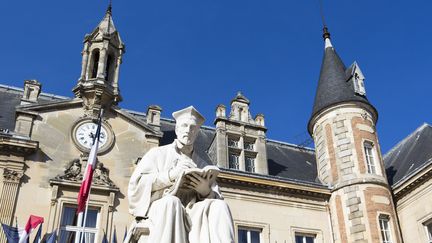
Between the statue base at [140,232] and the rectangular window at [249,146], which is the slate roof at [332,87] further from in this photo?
the statue base at [140,232]

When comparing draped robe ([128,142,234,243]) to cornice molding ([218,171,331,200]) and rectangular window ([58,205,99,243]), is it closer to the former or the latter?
rectangular window ([58,205,99,243])

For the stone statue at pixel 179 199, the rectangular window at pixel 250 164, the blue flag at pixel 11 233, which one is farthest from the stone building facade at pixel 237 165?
the stone statue at pixel 179 199

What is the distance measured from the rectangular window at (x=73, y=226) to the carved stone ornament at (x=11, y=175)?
1672 mm

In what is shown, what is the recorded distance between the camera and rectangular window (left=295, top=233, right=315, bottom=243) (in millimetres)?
17969

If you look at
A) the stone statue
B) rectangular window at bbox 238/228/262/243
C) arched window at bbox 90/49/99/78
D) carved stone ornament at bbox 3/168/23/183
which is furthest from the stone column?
the stone statue

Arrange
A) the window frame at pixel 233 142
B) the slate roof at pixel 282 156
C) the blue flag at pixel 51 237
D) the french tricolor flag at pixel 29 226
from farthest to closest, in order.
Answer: the slate roof at pixel 282 156
the window frame at pixel 233 142
the blue flag at pixel 51 237
the french tricolor flag at pixel 29 226

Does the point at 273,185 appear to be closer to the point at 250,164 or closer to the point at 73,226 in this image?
the point at 250,164

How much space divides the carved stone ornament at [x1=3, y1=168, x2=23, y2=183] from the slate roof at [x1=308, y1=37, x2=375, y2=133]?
12042 millimetres

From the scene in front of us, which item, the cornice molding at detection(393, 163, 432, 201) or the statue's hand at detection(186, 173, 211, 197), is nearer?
the statue's hand at detection(186, 173, 211, 197)

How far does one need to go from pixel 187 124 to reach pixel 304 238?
1371 cm

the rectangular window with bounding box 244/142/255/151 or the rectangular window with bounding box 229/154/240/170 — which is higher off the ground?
the rectangular window with bounding box 244/142/255/151

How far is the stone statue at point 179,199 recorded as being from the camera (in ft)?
14.9

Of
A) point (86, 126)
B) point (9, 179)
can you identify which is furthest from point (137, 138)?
point (9, 179)

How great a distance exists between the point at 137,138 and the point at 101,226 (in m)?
3.66
